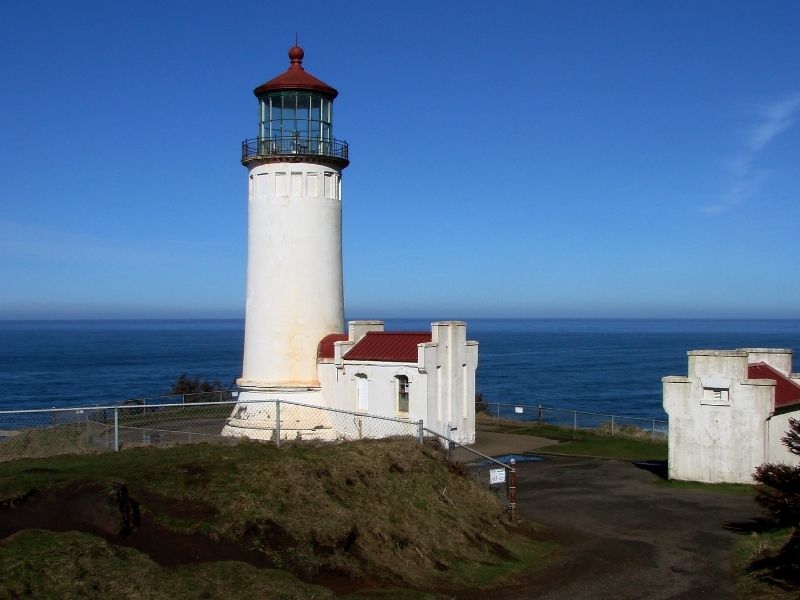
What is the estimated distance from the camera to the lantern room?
25453 mm

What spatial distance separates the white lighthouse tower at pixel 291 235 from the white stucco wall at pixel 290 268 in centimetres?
3

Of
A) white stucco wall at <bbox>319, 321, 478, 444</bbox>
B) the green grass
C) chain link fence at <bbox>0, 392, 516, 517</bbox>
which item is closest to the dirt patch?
the green grass

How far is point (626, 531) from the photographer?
16.1m

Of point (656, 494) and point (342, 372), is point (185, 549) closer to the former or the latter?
point (656, 494)

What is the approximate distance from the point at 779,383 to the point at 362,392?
37.2 ft

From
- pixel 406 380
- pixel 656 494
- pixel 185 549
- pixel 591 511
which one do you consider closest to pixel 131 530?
pixel 185 549

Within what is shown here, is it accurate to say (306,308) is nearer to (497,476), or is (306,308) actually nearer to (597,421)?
(497,476)

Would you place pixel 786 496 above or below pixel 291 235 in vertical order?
below

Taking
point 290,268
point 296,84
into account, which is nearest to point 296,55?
point 296,84

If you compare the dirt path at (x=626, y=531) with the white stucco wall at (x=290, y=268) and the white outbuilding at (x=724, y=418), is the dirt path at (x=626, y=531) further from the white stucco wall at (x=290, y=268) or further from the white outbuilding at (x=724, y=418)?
the white stucco wall at (x=290, y=268)

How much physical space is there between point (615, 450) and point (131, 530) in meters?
19.3

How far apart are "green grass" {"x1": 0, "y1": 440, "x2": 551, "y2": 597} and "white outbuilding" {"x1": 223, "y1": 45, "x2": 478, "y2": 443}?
943cm

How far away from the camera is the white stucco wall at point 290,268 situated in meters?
25.4

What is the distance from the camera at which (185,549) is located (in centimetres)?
1045
